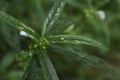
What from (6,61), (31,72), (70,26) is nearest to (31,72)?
(31,72)

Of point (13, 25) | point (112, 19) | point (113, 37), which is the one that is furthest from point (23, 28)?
point (113, 37)

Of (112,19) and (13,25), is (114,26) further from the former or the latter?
(13,25)

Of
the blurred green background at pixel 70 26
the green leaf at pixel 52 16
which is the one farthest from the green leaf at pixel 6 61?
the green leaf at pixel 52 16

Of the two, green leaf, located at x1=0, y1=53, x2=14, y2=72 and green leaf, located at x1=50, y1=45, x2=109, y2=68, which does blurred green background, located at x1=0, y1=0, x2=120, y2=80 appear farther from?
green leaf, located at x1=50, y1=45, x2=109, y2=68

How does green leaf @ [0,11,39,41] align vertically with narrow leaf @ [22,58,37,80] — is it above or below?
above

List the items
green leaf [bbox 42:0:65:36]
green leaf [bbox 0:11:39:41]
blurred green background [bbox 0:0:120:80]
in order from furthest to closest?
blurred green background [bbox 0:0:120:80] → green leaf [bbox 42:0:65:36] → green leaf [bbox 0:11:39:41]

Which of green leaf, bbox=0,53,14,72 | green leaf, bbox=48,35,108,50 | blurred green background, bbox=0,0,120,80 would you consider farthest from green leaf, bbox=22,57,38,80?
green leaf, bbox=0,53,14,72

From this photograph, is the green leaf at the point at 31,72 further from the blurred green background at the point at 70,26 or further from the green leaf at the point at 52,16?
the blurred green background at the point at 70,26
